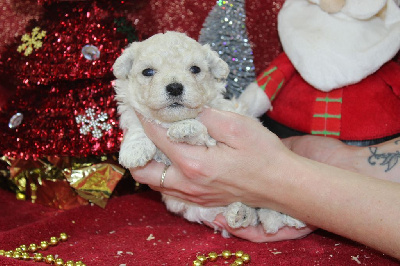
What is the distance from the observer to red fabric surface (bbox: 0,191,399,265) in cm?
157

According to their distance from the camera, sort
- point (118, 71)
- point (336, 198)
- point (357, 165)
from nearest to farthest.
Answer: point (336, 198) < point (118, 71) < point (357, 165)

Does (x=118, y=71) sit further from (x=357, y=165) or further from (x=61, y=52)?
(x=357, y=165)

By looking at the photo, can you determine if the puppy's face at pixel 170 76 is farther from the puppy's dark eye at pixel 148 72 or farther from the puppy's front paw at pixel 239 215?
the puppy's front paw at pixel 239 215

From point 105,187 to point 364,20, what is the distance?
1.56m

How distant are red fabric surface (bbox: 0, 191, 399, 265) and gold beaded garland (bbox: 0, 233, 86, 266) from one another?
0.11 ft

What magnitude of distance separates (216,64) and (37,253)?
109 cm

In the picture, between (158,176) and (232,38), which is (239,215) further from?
(232,38)

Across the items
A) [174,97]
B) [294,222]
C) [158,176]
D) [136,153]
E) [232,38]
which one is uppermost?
[232,38]

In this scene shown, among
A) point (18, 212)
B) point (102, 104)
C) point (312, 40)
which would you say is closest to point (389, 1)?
point (312, 40)

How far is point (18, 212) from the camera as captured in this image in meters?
2.17

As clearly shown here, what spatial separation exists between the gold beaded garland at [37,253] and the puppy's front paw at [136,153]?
42cm

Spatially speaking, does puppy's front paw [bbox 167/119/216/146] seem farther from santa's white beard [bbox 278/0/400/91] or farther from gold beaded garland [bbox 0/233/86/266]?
santa's white beard [bbox 278/0/400/91]

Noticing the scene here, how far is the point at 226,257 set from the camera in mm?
1598

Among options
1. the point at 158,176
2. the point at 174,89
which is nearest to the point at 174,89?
the point at 174,89
